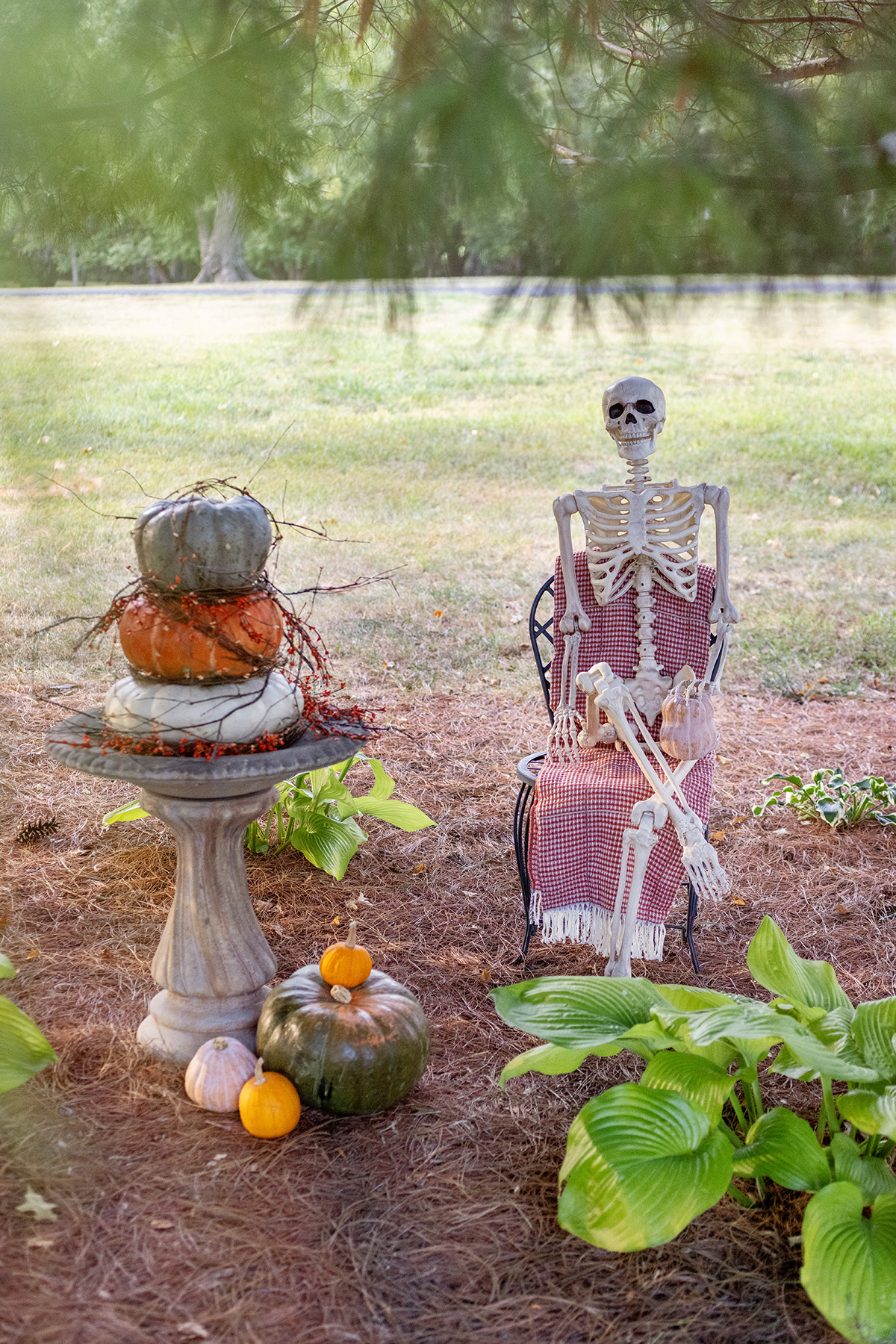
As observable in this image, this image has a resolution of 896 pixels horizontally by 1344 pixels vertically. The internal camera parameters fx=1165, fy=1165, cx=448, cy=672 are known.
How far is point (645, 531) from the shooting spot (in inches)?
130

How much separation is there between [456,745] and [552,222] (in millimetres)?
3192

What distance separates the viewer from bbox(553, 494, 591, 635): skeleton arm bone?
10.7 ft

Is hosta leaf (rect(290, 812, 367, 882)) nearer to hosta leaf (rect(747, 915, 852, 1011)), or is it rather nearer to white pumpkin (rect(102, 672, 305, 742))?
white pumpkin (rect(102, 672, 305, 742))

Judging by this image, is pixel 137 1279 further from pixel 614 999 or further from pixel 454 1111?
pixel 614 999

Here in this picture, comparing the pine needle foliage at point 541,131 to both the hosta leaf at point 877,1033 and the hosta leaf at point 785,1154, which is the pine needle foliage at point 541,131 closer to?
the hosta leaf at point 877,1033

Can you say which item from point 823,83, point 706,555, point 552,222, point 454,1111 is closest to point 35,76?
point 552,222

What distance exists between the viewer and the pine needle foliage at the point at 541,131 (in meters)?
1.97

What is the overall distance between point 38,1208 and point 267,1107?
1.61 feet

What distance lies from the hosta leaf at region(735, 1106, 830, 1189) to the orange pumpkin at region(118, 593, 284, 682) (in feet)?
4.80

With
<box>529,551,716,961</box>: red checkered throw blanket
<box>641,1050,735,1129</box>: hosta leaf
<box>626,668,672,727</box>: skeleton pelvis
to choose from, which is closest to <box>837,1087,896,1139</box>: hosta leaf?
<box>641,1050,735,1129</box>: hosta leaf

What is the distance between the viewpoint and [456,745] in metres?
5.09

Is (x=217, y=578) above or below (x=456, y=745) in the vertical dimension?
above

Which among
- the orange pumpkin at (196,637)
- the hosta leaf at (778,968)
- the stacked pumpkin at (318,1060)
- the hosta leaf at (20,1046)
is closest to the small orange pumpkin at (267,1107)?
the stacked pumpkin at (318,1060)

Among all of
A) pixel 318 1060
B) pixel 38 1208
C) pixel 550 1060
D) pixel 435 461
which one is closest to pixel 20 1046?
pixel 38 1208
